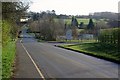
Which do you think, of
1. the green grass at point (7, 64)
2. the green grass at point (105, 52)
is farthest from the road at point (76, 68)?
the green grass at point (7, 64)

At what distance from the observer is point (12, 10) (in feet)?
74.0

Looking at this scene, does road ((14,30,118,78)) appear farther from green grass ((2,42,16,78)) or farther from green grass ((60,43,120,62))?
green grass ((2,42,16,78))

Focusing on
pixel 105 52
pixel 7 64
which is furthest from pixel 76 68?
pixel 105 52

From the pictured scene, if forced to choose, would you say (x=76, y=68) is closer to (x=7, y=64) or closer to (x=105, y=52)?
(x=7, y=64)

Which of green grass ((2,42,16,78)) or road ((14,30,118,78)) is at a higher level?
green grass ((2,42,16,78))

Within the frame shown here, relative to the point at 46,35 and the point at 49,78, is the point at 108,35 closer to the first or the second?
the point at 49,78

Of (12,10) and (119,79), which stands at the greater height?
(12,10)

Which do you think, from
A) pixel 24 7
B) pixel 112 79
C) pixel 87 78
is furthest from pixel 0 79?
pixel 24 7

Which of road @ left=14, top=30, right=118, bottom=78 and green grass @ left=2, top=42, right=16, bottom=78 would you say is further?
road @ left=14, top=30, right=118, bottom=78

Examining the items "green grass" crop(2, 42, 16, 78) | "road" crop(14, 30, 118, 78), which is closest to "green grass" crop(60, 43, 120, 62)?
"road" crop(14, 30, 118, 78)

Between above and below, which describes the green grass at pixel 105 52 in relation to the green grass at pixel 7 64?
below

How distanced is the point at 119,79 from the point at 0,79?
512cm

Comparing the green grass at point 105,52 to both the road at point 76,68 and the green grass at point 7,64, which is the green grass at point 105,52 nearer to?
the road at point 76,68

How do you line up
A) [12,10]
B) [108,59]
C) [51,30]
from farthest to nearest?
[51,30] < [108,59] < [12,10]
